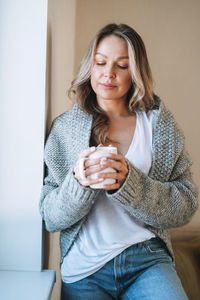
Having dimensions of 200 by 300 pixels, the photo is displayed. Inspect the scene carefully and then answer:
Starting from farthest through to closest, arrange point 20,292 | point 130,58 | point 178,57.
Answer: point 178,57 < point 130,58 < point 20,292

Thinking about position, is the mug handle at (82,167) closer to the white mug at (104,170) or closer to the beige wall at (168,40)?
the white mug at (104,170)

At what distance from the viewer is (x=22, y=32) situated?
1090 millimetres

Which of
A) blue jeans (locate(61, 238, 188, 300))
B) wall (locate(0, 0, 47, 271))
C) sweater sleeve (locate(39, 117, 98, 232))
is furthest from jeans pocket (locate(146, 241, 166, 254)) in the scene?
wall (locate(0, 0, 47, 271))

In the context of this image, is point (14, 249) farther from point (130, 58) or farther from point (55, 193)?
point (130, 58)

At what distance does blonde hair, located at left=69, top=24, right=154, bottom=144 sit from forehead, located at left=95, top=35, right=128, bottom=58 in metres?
0.01

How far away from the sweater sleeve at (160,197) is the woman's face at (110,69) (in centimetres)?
29

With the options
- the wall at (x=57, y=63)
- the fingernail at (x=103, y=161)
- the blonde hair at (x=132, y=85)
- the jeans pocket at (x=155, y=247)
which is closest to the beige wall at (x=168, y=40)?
the wall at (x=57, y=63)

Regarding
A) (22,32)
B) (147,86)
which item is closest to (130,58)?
(147,86)

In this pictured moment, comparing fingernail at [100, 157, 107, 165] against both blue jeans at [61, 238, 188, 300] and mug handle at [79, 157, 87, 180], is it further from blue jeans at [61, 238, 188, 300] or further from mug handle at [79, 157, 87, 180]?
blue jeans at [61, 238, 188, 300]

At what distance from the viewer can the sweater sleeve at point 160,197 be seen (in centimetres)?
94

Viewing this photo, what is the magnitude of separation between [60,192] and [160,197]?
29cm

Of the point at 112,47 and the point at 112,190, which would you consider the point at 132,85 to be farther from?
the point at 112,190

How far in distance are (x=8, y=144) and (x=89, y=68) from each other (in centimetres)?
36

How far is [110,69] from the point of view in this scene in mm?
1086
